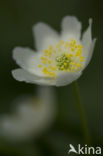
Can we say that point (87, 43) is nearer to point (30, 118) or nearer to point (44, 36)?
point (44, 36)

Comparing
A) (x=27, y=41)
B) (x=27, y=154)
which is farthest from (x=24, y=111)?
(x=27, y=41)

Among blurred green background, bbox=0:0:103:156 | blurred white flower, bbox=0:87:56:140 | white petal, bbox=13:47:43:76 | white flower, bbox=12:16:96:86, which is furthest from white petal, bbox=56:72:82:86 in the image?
blurred white flower, bbox=0:87:56:140

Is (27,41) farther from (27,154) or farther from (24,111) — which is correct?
(27,154)

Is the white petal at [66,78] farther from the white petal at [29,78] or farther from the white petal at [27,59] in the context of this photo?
the white petal at [27,59]

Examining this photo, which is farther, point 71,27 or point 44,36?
point 44,36

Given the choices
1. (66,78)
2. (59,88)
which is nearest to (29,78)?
(66,78)
